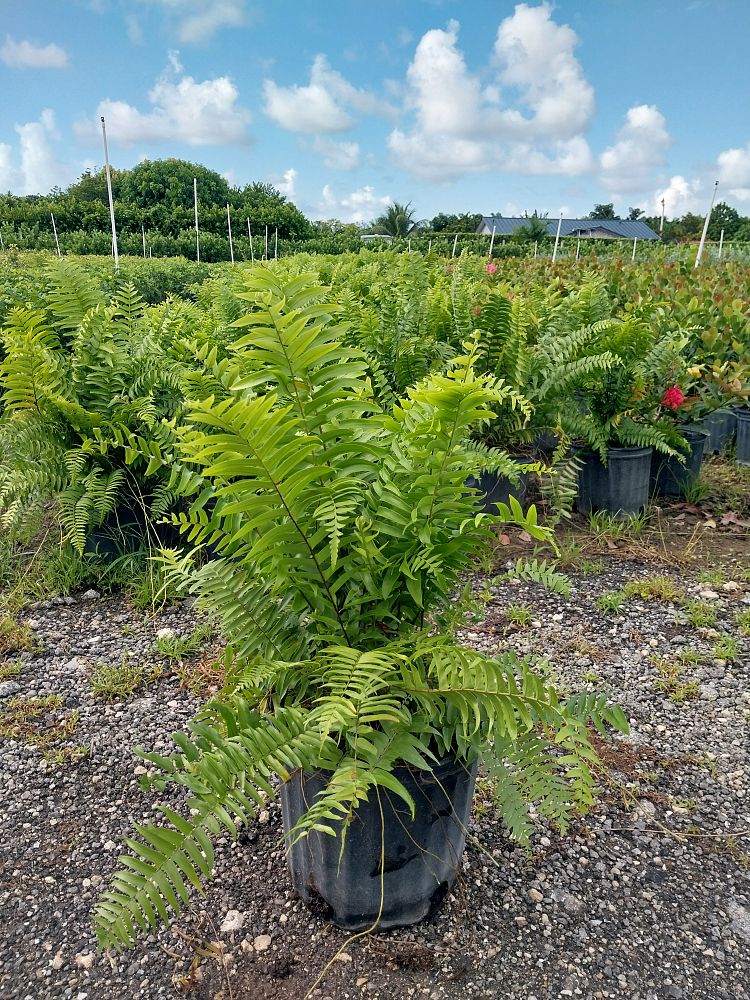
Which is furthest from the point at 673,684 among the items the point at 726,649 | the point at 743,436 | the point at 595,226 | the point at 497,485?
the point at 595,226

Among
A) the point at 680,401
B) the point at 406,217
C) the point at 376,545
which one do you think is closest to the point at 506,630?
the point at 376,545

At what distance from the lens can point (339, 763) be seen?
1.56 m

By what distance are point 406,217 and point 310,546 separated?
41.0 metres

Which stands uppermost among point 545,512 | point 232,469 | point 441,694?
point 232,469

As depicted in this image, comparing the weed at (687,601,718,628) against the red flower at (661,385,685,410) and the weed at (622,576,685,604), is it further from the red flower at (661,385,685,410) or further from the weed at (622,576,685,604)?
the red flower at (661,385,685,410)

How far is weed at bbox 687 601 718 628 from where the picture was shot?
3.38m

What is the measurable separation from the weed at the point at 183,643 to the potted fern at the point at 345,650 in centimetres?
126

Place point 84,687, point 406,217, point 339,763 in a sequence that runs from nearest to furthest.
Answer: point 339,763 → point 84,687 → point 406,217

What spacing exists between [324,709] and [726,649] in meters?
2.36

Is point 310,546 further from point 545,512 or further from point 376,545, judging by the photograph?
point 545,512

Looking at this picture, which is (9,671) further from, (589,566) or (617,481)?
(617,481)

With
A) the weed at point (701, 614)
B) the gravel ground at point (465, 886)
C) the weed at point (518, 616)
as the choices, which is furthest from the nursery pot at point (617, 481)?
the gravel ground at point (465, 886)

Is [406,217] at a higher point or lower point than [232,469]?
higher

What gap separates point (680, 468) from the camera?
16.0 ft
